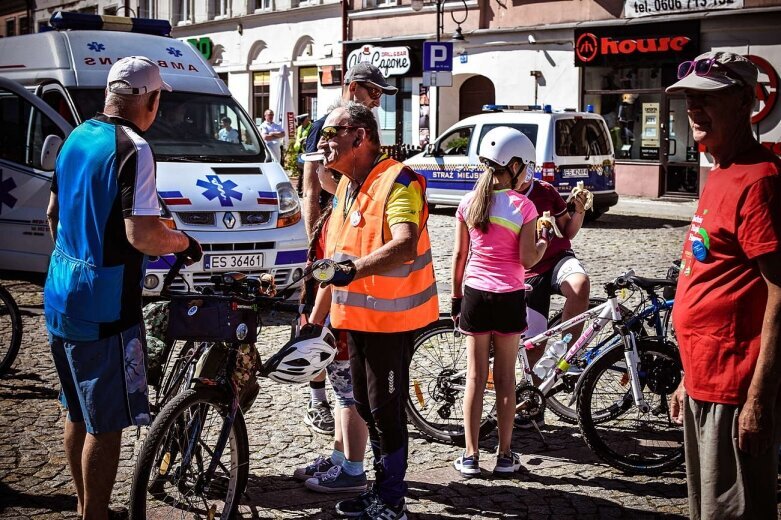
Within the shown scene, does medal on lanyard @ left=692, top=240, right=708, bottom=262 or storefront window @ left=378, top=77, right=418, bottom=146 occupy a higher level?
storefront window @ left=378, top=77, right=418, bottom=146

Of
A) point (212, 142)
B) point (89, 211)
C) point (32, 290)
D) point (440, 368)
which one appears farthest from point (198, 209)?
point (89, 211)

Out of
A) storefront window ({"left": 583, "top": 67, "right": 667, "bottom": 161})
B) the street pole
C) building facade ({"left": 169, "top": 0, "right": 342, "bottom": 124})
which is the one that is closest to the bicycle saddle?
storefront window ({"left": 583, "top": 67, "right": 667, "bottom": 161})

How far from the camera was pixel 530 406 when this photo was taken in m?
5.98

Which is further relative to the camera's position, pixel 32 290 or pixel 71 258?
pixel 32 290

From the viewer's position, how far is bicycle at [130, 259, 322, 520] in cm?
424

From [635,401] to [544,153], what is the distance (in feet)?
41.9

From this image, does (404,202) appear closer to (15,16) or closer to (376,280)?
(376,280)

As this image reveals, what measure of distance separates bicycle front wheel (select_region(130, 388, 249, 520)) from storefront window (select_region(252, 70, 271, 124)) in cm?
3280

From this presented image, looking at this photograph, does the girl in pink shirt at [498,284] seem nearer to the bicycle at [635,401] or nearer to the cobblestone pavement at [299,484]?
the cobblestone pavement at [299,484]

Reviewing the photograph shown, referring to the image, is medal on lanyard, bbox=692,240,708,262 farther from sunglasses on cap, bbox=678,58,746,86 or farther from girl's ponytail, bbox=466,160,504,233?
girl's ponytail, bbox=466,160,504,233

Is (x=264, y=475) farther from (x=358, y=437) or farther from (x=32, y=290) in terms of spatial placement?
(x=32, y=290)

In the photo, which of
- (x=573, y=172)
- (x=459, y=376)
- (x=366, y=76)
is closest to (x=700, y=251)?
(x=459, y=376)

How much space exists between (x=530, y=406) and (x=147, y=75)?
3.00 m

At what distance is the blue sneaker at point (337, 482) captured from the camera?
513cm
